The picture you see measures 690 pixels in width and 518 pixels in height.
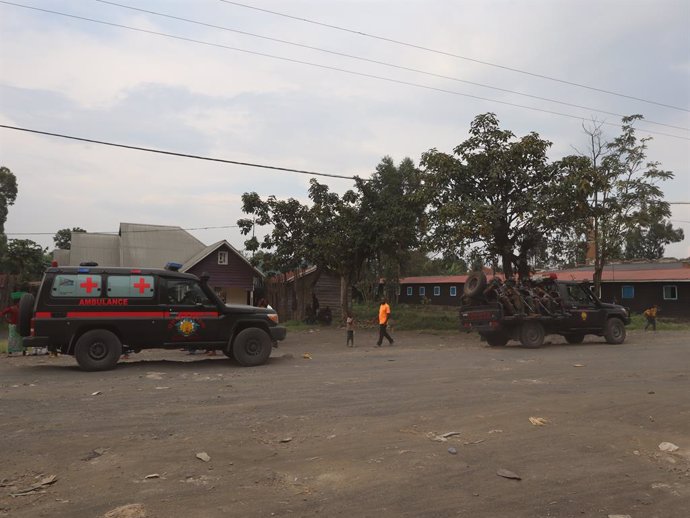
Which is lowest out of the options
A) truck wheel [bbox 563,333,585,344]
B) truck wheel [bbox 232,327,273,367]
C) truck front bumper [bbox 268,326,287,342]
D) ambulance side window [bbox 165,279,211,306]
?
truck wheel [bbox 563,333,585,344]

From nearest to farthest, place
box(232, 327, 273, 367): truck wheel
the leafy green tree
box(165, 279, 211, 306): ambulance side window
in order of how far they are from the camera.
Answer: box(165, 279, 211, 306): ambulance side window, box(232, 327, 273, 367): truck wheel, the leafy green tree

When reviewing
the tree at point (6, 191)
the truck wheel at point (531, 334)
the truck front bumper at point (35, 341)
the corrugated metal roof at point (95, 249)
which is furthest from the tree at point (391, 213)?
the tree at point (6, 191)

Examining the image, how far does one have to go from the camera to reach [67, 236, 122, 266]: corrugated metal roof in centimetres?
3762

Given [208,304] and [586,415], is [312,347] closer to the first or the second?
[208,304]

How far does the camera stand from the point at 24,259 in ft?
108

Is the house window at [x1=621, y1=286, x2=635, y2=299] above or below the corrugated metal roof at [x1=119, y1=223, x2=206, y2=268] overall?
below

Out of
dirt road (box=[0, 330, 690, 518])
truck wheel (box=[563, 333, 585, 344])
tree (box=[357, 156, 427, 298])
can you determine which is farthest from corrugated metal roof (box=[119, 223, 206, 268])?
truck wheel (box=[563, 333, 585, 344])

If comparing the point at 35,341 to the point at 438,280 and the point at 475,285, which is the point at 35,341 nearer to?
the point at 475,285

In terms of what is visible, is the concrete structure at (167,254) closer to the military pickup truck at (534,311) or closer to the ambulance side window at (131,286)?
the military pickup truck at (534,311)

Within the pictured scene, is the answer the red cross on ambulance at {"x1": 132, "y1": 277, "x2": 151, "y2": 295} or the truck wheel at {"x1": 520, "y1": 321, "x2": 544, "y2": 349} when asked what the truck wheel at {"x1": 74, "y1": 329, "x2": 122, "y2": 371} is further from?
the truck wheel at {"x1": 520, "y1": 321, "x2": 544, "y2": 349}

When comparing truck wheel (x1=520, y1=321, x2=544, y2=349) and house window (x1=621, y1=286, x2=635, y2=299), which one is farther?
house window (x1=621, y1=286, x2=635, y2=299)

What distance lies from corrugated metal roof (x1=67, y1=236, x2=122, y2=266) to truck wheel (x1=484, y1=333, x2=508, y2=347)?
93.0 ft

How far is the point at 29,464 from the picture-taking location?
17.5ft

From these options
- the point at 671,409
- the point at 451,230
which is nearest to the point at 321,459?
the point at 671,409
